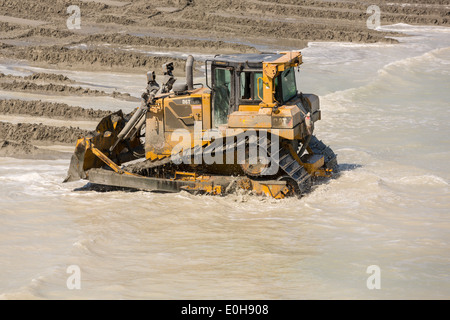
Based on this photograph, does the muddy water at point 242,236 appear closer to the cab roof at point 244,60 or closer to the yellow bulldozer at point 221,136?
the yellow bulldozer at point 221,136

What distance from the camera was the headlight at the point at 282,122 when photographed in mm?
11359

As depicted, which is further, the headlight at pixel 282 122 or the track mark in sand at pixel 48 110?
the track mark in sand at pixel 48 110

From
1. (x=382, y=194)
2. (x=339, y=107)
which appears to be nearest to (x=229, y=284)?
(x=382, y=194)

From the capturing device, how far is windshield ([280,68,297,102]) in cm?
1202

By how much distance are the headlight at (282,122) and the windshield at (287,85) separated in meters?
0.70

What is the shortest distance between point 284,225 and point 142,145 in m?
3.64

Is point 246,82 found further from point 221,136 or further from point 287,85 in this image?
point 221,136

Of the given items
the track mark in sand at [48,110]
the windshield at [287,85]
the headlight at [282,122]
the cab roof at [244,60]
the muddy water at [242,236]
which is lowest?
the muddy water at [242,236]

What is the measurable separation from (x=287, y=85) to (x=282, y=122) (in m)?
1.13

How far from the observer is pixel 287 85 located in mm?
12266

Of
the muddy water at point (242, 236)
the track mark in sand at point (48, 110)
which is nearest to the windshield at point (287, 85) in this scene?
the muddy water at point (242, 236)

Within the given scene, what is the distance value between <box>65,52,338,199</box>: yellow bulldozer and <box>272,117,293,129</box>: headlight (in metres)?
0.02

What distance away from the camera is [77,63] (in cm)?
2477

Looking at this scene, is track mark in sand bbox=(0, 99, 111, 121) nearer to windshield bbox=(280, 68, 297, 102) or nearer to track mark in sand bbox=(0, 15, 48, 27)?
windshield bbox=(280, 68, 297, 102)
